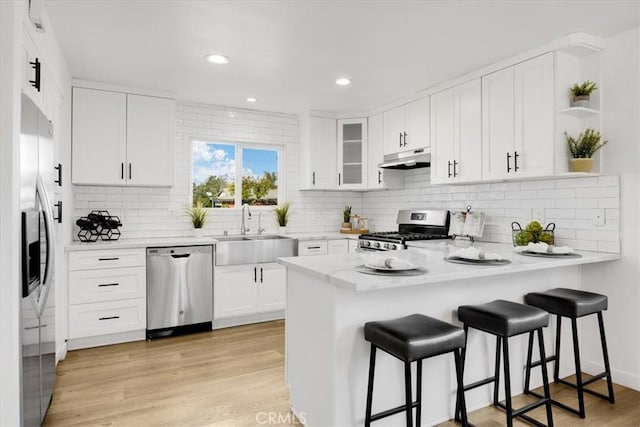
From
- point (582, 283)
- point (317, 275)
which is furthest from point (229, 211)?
point (582, 283)

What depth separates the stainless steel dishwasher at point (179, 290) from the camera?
145 inches

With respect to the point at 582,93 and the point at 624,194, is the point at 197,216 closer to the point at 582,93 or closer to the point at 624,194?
the point at 582,93

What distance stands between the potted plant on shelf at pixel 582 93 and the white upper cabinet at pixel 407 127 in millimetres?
1383

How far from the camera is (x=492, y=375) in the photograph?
2.48 meters

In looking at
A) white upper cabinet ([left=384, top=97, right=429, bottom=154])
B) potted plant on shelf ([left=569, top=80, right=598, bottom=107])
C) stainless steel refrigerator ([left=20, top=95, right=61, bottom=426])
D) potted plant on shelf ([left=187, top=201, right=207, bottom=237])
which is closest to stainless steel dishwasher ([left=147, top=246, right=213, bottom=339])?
potted plant on shelf ([left=187, top=201, right=207, bottom=237])

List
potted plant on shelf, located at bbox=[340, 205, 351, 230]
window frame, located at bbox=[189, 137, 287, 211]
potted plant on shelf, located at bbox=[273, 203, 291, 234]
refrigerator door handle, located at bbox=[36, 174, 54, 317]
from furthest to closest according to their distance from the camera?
potted plant on shelf, located at bbox=[340, 205, 351, 230]
potted plant on shelf, located at bbox=[273, 203, 291, 234]
window frame, located at bbox=[189, 137, 287, 211]
refrigerator door handle, located at bbox=[36, 174, 54, 317]

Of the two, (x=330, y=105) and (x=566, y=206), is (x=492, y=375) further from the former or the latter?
(x=330, y=105)

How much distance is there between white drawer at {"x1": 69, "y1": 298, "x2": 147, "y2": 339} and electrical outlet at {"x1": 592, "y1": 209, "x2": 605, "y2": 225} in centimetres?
384

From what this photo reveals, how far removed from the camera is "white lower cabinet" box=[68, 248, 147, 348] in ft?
11.1

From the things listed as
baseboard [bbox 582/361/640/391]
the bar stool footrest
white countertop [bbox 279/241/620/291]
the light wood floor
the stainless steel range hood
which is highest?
the stainless steel range hood

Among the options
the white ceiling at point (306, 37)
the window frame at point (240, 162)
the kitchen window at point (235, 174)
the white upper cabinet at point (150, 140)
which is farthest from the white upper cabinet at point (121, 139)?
the kitchen window at point (235, 174)

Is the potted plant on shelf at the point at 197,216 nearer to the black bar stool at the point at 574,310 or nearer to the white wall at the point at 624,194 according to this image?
the black bar stool at the point at 574,310

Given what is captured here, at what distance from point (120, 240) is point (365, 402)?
3048mm

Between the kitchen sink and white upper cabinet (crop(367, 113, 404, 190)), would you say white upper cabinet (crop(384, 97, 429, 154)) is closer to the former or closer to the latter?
white upper cabinet (crop(367, 113, 404, 190))
